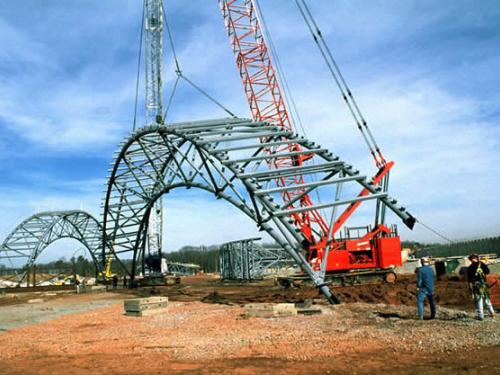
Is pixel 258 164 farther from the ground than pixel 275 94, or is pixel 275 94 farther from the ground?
pixel 275 94

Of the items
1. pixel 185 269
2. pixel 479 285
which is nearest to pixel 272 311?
pixel 479 285

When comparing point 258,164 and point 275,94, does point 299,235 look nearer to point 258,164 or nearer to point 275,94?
point 258,164

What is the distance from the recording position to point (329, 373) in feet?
23.8

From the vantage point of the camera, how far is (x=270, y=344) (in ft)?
32.1

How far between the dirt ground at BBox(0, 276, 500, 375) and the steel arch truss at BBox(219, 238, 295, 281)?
1087 inches

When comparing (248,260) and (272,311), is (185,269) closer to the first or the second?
(248,260)

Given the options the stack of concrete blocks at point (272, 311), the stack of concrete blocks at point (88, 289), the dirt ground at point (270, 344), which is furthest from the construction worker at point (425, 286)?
the stack of concrete blocks at point (88, 289)

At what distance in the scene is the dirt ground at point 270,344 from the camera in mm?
7836

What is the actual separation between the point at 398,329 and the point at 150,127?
1953 centimetres

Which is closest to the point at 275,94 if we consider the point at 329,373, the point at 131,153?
the point at 131,153

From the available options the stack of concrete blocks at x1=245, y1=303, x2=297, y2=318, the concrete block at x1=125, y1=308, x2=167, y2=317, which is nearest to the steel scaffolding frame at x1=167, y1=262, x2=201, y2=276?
the concrete block at x1=125, y1=308, x2=167, y2=317

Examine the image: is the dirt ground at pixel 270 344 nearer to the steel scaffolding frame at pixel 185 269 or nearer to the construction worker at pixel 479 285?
the construction worker at pixel 479 285

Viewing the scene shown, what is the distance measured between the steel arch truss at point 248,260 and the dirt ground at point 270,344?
27611mm

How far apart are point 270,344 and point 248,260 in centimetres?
3360
